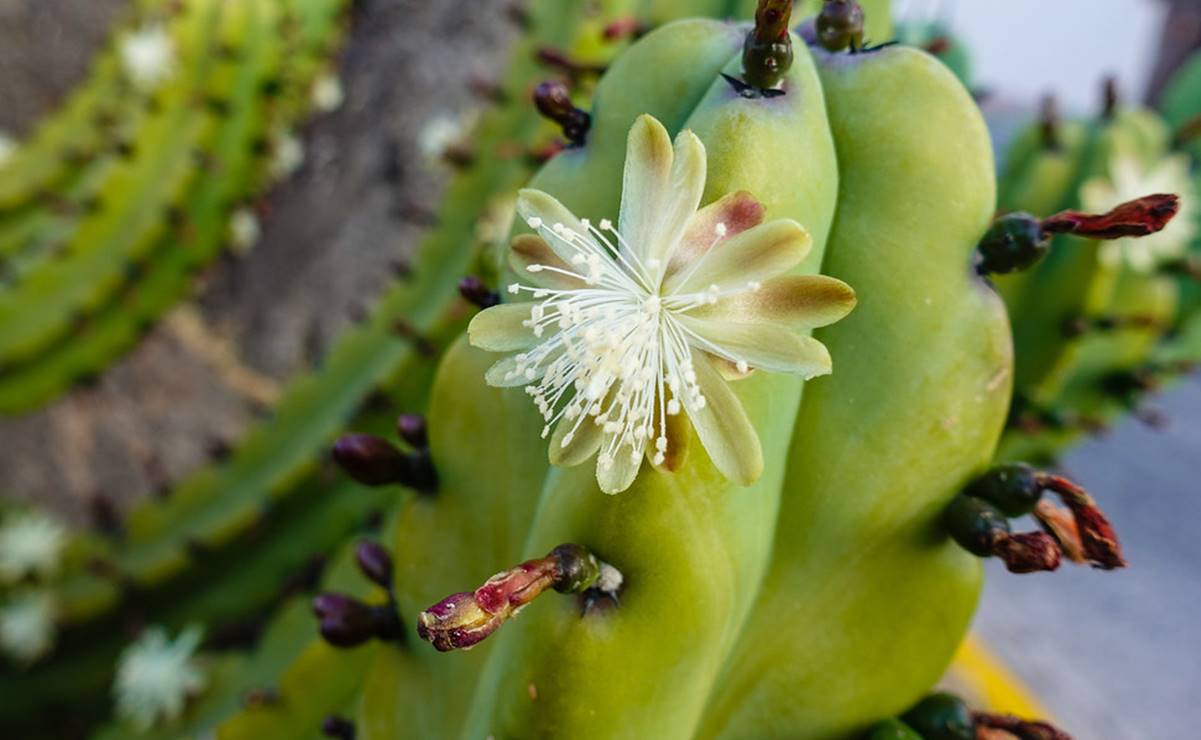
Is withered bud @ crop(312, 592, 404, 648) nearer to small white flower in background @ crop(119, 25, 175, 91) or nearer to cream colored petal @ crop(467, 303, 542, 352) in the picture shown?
cream colored petal @ crop(467, 303, 542, 352)

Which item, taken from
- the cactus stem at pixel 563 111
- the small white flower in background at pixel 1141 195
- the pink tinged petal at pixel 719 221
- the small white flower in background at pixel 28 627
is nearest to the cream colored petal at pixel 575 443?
the pink tinged petal at pixel 719 221

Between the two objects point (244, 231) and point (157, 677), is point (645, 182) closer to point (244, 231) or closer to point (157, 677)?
point (157, 677)

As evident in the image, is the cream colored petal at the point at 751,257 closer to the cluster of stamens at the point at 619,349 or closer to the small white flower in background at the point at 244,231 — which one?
the cluster of stamens at the point at 619,349

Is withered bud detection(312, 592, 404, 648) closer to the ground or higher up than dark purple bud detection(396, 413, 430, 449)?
closer to the ground

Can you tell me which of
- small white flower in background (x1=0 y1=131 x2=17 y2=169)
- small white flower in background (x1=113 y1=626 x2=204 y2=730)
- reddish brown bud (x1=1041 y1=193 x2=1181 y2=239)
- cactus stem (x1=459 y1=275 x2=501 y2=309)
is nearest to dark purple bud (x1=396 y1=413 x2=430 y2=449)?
cactus stem (x1=459 y1=275 x2=501 y2=309)

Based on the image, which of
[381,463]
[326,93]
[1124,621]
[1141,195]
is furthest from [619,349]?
[1124,621]

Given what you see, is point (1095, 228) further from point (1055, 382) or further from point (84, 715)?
point (84, 715)

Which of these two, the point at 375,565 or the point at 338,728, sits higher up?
the point at 375,565
